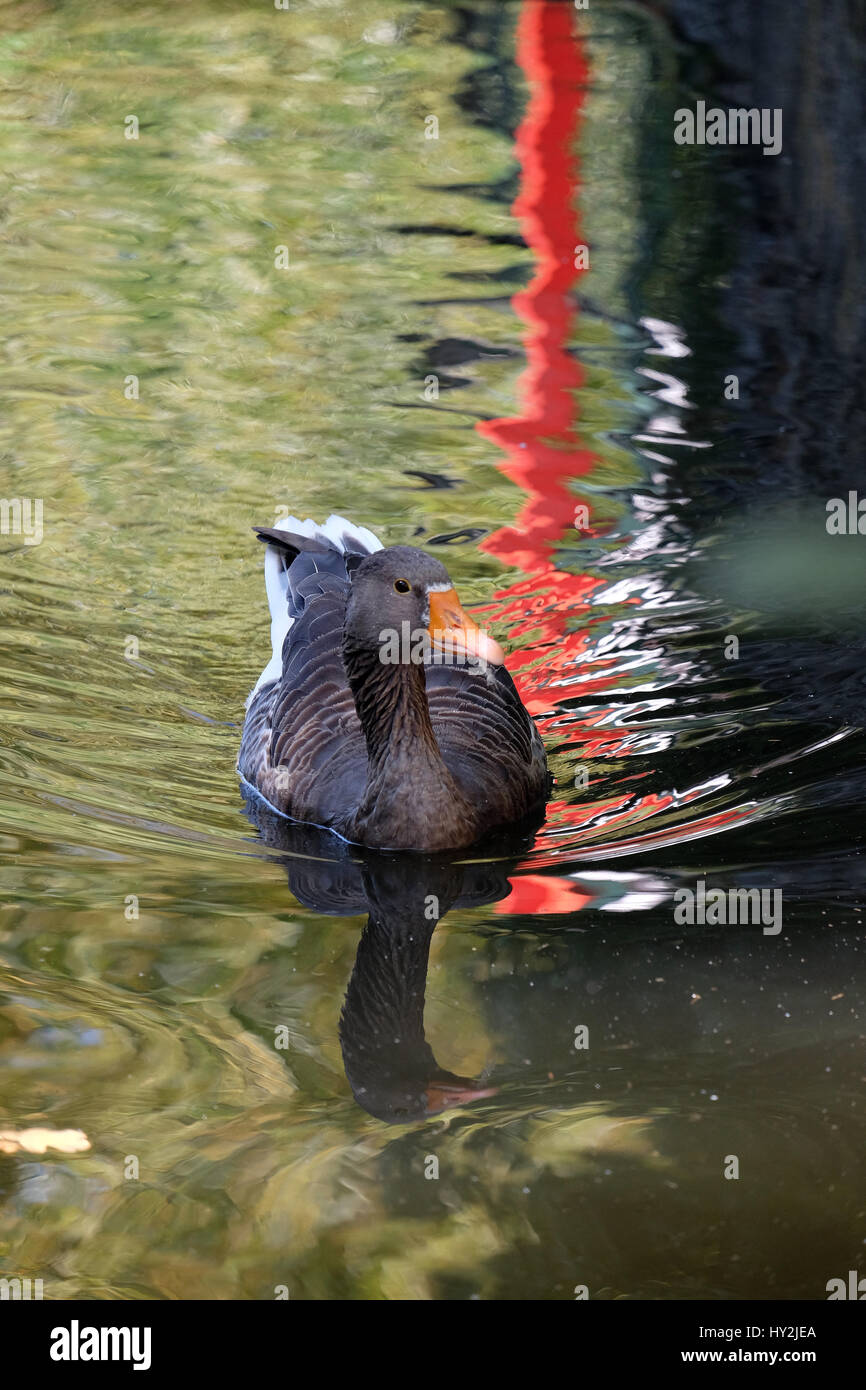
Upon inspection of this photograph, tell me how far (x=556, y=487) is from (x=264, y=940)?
4.95m

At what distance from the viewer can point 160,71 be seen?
15734 millimetres

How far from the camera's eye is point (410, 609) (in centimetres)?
615

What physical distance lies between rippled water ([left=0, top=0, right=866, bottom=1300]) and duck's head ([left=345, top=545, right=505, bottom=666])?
0.84 metres

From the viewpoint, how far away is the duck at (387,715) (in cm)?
620

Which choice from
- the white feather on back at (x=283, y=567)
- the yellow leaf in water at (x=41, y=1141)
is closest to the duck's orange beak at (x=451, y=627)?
the white feather on back at (x=283, y=567)

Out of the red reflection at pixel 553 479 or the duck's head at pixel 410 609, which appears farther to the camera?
the red reflection at pixel 553 479

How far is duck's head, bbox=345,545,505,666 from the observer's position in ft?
20.2

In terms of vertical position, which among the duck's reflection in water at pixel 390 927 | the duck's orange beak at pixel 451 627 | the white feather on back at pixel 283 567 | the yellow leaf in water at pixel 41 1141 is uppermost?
the white feather on back at pixel 283 567

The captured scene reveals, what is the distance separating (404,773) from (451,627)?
597 mm

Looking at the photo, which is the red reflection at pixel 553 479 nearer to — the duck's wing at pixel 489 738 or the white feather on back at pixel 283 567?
the duck's wing at pixel 489 738

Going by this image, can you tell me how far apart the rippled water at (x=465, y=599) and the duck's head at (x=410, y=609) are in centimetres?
84

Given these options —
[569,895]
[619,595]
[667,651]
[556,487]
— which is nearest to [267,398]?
[556,487]

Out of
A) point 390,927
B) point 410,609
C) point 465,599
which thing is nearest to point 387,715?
point 410,609

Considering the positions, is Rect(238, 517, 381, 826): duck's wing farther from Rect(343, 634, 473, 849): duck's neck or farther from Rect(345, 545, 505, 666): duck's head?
Rect(345, 545, 505, 666): duck's head
